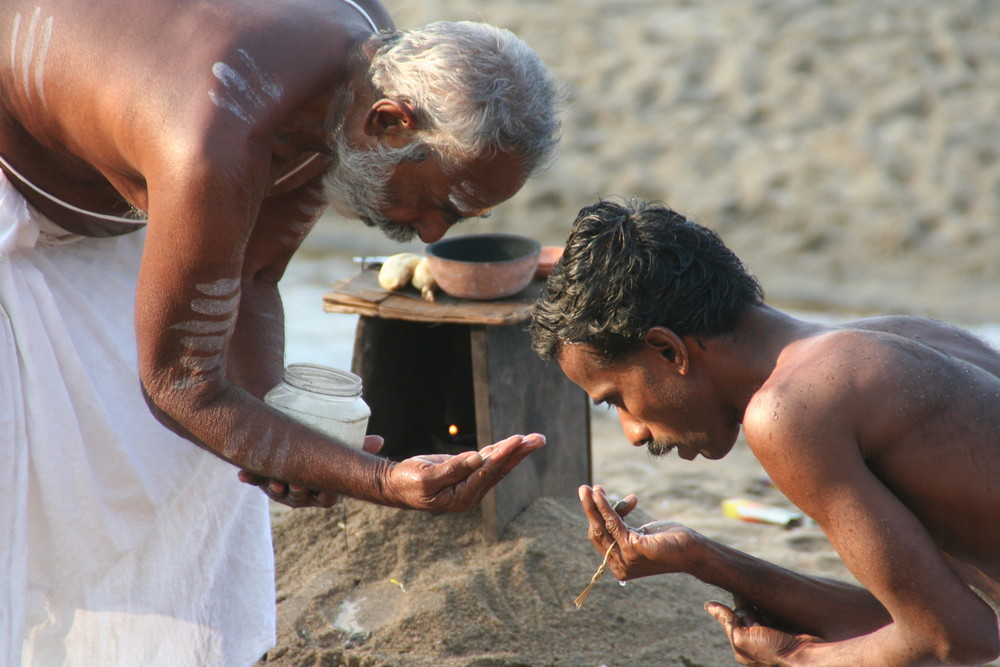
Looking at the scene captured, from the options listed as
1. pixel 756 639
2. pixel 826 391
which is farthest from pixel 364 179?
pixel 756 639

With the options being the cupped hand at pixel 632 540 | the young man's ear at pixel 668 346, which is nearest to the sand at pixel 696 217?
the cupped hand at pixel 632 540

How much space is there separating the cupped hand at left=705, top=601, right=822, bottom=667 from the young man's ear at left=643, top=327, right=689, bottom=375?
52cm

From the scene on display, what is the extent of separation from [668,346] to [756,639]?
0.64 metres

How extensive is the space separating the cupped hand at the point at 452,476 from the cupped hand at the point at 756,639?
0.58 m

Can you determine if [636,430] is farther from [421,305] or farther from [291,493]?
[421,305]

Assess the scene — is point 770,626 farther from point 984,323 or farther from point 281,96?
point 984,323

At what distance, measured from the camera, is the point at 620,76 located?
9148 mm

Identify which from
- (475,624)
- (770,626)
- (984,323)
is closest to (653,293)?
(770,626)

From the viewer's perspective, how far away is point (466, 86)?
2.20 meters

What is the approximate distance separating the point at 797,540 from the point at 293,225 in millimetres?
2340

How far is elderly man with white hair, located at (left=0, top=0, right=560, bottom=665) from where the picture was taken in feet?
6.86

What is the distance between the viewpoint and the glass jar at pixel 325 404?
2328 millimetres

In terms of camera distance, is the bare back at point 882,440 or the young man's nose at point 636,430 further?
the young man's nose at point 636,430

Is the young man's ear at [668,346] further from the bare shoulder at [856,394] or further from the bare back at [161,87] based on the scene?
the bare back at [161,87]
